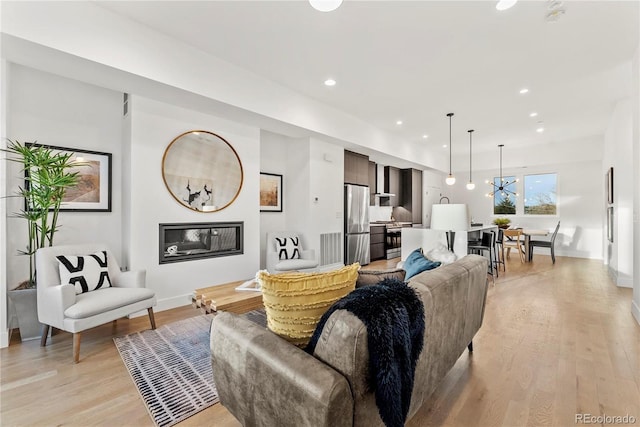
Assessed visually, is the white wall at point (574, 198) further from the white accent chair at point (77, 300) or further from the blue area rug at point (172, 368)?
the white accent chair at point (77, 300)

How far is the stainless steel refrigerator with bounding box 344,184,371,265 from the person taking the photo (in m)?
5.93

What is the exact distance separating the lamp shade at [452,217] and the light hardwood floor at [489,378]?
106 centimetres

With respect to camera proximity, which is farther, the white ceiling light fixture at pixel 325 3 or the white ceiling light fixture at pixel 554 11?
the white ceiling light fixture at pixel 554 11

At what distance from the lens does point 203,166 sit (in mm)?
3998

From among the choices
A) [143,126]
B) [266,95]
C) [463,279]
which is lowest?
[463,279]

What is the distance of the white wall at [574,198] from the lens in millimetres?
7148

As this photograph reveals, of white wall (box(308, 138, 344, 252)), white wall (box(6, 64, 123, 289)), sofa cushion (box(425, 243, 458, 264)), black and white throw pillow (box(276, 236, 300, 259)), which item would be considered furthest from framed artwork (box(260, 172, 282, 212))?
sofa cushion (box(425, 243, 458, 264))

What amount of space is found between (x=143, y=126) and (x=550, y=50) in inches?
184

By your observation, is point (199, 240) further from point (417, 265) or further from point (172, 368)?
point (417, 265)

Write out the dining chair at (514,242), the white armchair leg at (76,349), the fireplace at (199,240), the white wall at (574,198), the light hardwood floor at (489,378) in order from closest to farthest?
the light hardwood floor at (489,378)
the white armchair leg at (76,349)
the fireplace at (199,240)
the dining chair at (514,242)
the white wall at (574,198)

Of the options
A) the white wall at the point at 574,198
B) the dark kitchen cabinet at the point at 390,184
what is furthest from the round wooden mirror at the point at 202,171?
the white wall at the point at 574,198

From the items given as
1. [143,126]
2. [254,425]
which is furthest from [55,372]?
[143,126]

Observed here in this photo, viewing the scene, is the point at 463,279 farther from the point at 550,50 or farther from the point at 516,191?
the point at 516,191

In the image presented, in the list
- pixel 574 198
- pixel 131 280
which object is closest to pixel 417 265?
pixel 131 280
